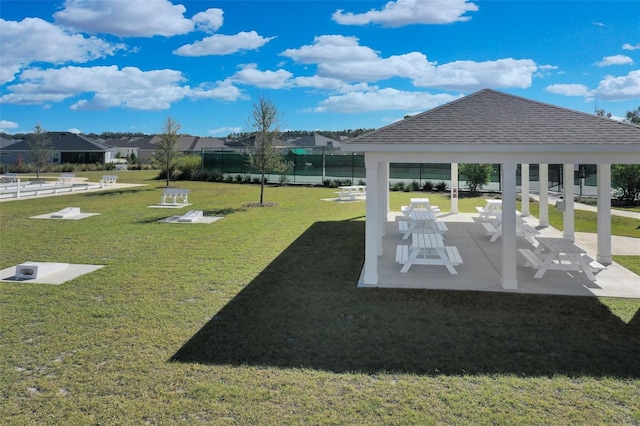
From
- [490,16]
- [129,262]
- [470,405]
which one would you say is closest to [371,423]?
[470,405]

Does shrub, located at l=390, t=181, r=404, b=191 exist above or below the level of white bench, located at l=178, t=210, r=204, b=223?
above

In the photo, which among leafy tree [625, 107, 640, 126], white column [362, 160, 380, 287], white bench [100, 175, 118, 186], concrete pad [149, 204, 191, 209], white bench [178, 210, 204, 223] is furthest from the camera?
leafy tree [625, 107, 640, 126]

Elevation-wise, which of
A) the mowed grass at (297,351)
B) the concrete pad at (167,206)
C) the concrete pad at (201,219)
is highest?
the concrete pad at (167,206)

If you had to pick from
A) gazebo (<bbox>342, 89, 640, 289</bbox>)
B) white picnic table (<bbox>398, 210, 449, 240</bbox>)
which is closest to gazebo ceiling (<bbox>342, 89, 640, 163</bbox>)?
gazebo (<bbox>342, 89, 640, 289</bbox>)

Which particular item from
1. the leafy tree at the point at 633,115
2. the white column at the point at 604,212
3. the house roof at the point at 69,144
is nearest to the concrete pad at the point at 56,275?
the white column at the point at 604,212

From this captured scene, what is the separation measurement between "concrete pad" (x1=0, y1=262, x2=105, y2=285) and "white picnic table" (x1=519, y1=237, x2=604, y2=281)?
838 centimetres

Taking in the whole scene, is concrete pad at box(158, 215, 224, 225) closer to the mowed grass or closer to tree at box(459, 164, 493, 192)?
the mowed grass

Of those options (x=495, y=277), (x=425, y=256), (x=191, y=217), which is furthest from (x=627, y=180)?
(x=191, y=217)

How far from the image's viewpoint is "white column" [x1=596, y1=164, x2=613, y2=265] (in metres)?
8.50

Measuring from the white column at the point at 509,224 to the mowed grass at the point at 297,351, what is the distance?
0.52 meters

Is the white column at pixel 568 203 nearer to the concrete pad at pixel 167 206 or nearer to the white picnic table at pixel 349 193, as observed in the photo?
the white picnic table at pixel 349 193

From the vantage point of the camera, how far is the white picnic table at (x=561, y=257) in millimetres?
7477

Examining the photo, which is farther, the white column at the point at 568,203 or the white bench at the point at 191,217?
the white bench at the point at 191,217

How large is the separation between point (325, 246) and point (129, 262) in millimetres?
4444
